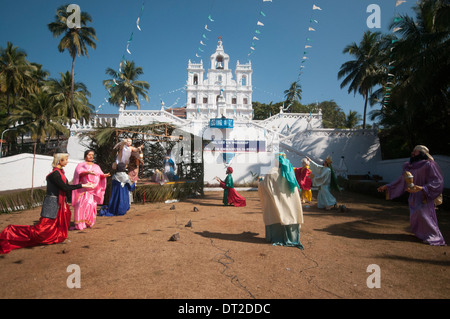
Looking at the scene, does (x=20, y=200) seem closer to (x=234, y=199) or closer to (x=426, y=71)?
(x=234, y=199)

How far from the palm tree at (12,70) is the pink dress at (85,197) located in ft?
77.2

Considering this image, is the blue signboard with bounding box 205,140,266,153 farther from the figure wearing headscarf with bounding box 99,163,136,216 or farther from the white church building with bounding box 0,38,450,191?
the figure wearing headscarf with bounding box 99,163,136,216

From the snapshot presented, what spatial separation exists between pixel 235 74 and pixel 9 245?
4988cm

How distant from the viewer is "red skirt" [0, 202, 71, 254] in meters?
4.15

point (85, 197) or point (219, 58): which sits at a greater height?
point (219, 58)

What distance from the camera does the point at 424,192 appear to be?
4.83 meters

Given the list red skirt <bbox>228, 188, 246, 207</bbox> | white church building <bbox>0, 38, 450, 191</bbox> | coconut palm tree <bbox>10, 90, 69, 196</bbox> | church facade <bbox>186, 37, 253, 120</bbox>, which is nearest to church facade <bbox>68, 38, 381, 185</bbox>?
white church building <bbox>0, 38, 450, 191</bbox>

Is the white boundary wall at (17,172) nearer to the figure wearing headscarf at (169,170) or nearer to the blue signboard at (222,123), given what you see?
the figure wearing headscarf at (169,170)

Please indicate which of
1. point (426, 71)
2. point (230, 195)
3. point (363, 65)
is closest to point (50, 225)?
point (230, 195)

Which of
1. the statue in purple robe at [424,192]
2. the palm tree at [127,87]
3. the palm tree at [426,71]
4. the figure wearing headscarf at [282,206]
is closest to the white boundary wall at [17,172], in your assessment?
the figure wearing headscarf at [282,206]

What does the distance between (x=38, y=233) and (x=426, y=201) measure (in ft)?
26.3

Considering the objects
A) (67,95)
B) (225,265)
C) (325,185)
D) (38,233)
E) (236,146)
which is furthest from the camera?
(67,95)

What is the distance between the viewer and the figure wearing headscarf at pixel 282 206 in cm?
452

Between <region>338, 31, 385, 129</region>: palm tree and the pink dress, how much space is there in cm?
2562
